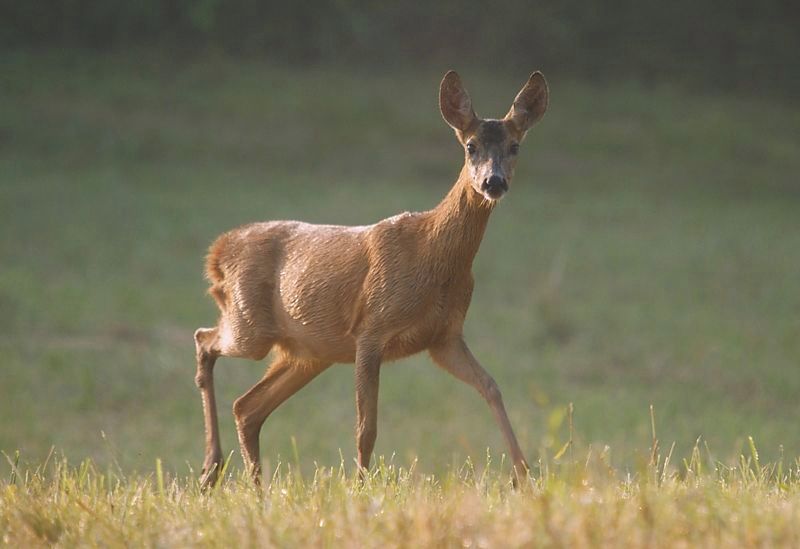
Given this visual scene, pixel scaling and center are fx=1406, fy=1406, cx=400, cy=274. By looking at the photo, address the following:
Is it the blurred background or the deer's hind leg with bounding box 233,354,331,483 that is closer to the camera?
the deer's hind leg with bounding box 233,354,331,483

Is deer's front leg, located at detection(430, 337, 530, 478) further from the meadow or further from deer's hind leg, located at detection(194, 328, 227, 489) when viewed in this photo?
deer's hind leg, located at detection(194, 328, 227, 489)

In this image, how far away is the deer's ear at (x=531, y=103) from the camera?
20.6 feet

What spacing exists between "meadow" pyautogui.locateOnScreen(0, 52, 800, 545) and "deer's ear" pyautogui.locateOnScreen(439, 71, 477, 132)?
1.52 m

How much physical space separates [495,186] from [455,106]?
0.64 meters

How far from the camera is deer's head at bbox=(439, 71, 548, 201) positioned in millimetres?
5863

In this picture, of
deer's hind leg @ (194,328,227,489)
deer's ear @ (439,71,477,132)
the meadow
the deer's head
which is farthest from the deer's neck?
deer's hind leg @ (194,328,227,489)

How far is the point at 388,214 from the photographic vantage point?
24953mm

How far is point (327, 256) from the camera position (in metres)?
6.41

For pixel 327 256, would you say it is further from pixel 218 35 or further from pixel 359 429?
pixel 218 35

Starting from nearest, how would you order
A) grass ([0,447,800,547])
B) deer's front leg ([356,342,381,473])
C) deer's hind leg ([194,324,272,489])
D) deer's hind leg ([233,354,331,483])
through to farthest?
grass ([0,447,800,547]), deer's front leg ([356,342,381,473]), deer's hind leg ([194,324,272,489]), deer's hind leg ([233,354,331,483])

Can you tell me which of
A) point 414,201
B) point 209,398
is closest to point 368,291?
point 209,398

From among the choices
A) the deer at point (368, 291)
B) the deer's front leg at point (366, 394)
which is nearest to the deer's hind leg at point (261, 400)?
the deer at point (368, 291)

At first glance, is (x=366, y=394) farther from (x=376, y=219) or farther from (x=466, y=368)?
(x=376, y=219)

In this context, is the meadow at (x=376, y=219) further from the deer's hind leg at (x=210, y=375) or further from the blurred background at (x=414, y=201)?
the deer's hind leg at (x=210, y=375)
